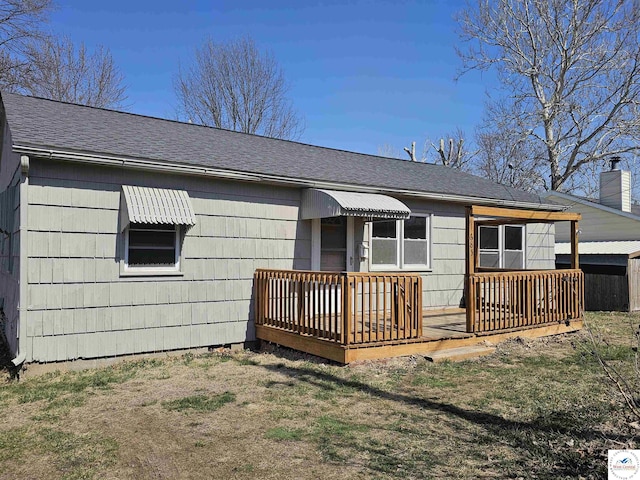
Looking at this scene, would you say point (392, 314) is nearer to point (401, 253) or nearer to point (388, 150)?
point (401, 253)

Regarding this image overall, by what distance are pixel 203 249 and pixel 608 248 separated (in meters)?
13.5

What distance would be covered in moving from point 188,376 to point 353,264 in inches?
160

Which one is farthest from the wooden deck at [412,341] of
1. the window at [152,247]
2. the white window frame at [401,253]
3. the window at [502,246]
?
the window at [502,246]

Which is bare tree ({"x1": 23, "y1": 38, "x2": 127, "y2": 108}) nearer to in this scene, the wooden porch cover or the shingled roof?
the shingled roof

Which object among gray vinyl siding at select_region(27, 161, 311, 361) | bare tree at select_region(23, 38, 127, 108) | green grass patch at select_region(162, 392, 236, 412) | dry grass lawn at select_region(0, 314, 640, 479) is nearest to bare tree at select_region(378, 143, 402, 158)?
bare tree at select_region(23, 38, 127, 108)

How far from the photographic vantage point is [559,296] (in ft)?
30.9

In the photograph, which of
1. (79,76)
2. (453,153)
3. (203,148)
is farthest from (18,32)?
(453,153)

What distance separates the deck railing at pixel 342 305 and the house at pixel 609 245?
8721mm

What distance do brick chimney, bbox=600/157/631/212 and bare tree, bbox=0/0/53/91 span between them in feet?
68.4

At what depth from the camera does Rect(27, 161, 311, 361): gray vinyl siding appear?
6.46m

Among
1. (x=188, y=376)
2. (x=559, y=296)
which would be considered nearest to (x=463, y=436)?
(x=188, y=376)

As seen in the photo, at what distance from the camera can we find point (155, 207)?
7.03 metres

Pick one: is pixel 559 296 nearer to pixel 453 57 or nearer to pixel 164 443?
pixel 164 443

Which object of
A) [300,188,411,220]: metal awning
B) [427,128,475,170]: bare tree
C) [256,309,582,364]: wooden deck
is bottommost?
[256,309,582,364]: wooden deck
